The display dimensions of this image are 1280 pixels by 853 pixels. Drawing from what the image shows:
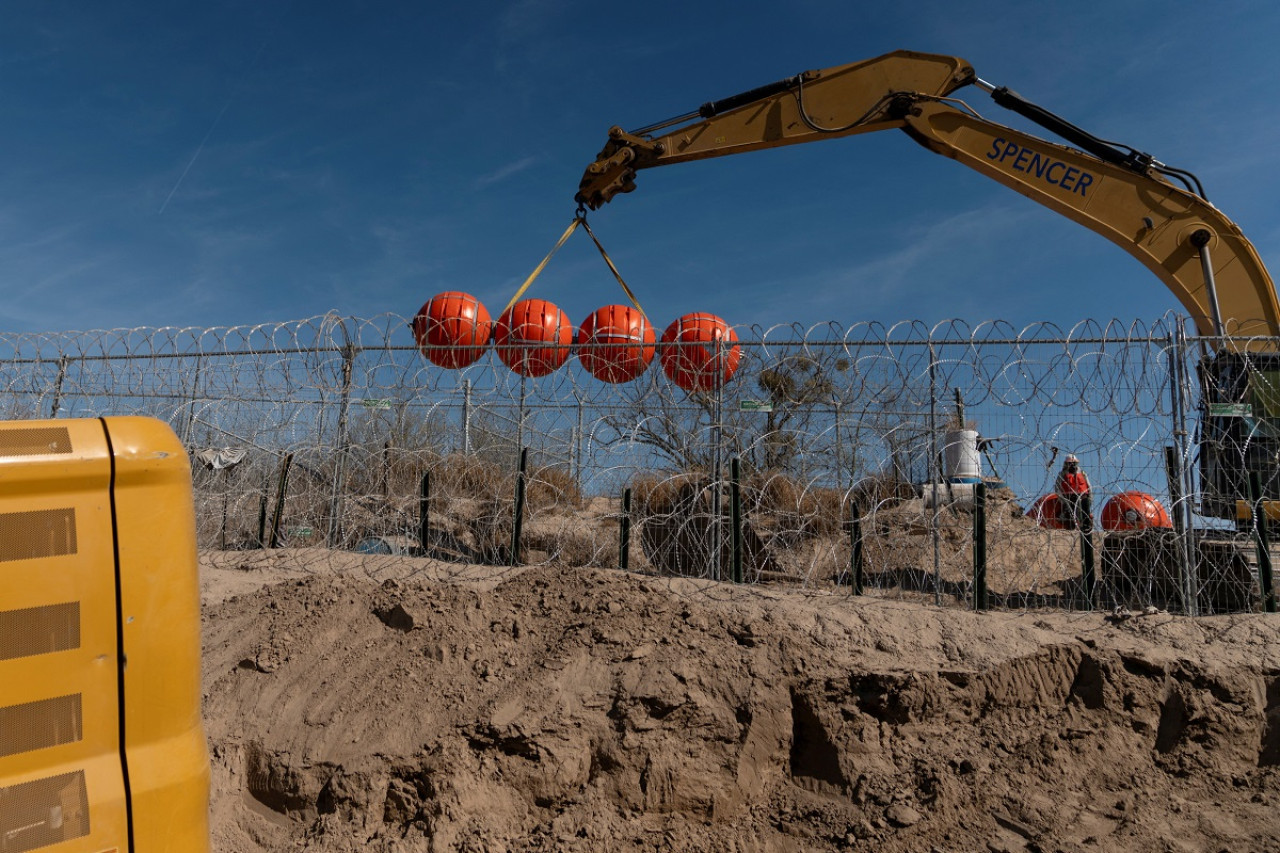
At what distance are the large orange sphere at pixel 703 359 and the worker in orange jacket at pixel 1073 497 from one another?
2944 mm

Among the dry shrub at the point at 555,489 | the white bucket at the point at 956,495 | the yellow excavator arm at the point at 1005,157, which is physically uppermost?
the yellow excavator arm at the point at 1005,157

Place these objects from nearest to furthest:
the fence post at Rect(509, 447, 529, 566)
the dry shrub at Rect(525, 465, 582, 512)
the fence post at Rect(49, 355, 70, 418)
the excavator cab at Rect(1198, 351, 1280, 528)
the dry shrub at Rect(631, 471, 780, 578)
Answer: the excavator cab at Rect(1198, 351, 1280, 528)
the dry shrub at Rect(631, 471, 780, 578)
the fence post at Rect(509, 447, 529, 566)
the dry shrub at Rect(525, 465, 582, 512)
the fence post at Rect(49, 355, 70, 418)

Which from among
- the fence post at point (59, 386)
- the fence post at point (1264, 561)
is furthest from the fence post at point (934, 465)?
the fence post at point (59, 386)

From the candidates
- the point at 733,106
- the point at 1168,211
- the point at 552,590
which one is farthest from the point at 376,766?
the point at 1168,211

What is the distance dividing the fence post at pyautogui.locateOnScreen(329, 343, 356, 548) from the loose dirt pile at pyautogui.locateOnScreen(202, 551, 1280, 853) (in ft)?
6.54

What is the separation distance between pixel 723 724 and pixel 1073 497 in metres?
4.40

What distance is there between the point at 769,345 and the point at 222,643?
5153mm

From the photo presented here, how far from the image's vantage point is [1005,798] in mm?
5094

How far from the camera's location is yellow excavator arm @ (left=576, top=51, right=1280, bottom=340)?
8.26 m

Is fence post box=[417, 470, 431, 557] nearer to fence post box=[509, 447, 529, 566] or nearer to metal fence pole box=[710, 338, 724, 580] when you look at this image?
fence post box=[509, 447, 529, 566]

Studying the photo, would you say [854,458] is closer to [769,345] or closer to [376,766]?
[769,345]

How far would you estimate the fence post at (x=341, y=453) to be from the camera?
8547 millimetres

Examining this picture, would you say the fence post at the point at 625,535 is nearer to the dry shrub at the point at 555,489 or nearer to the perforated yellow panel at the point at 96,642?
the dry shrub at the point at 555,489

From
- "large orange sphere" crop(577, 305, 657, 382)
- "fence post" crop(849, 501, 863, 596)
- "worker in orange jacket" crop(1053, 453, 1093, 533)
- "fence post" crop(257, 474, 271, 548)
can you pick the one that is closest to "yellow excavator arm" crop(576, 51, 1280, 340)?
"large orange sphere" crop(577, 305, 657, 382)
